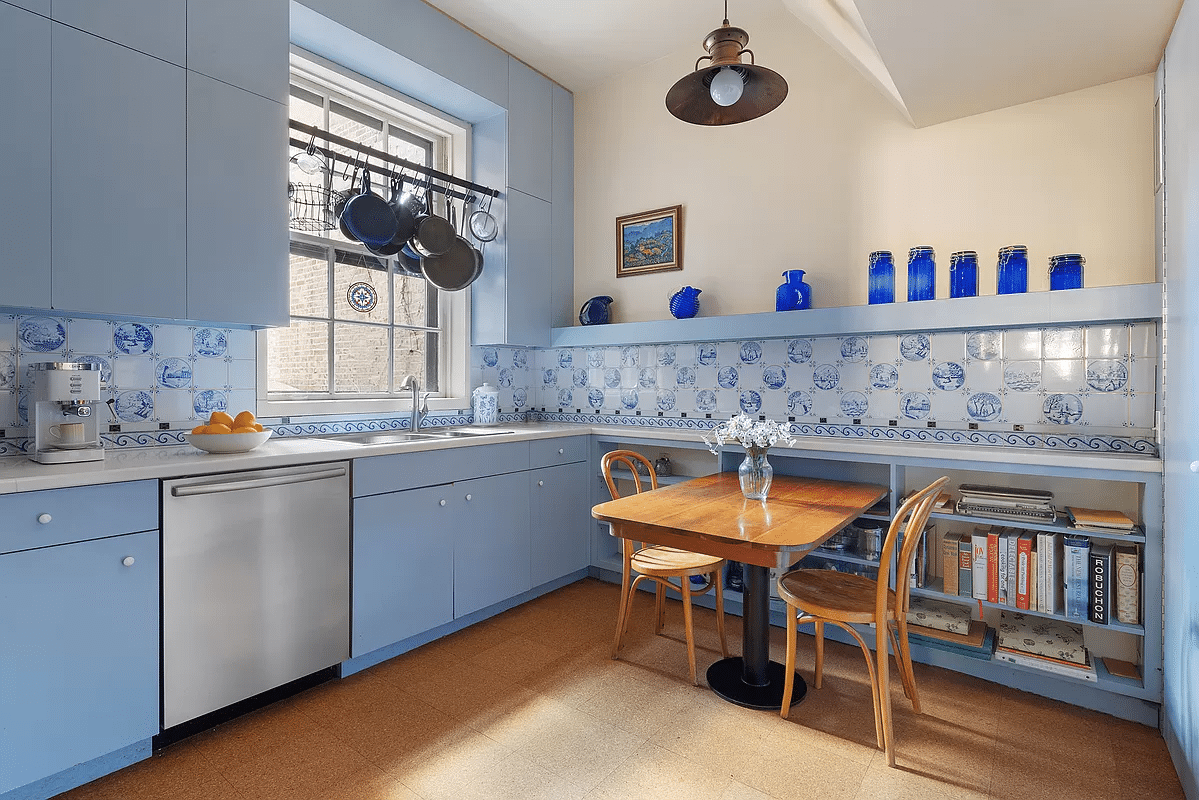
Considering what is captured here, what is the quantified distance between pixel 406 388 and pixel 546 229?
1.40 meters

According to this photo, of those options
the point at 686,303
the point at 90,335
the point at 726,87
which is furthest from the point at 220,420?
the point at 686,303

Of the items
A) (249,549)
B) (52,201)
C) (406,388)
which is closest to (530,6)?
(406,388)

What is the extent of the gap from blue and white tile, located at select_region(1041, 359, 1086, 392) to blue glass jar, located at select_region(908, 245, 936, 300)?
54 cm

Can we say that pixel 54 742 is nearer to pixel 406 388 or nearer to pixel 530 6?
pixel 406 388

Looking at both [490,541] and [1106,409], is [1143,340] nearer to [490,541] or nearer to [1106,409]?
[1106,409]

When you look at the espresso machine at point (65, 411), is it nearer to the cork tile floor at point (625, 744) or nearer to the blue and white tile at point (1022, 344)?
the cork tile floor at point (625, 744)

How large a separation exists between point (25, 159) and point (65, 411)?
785 millimetres

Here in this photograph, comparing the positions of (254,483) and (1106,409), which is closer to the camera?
(254,483)

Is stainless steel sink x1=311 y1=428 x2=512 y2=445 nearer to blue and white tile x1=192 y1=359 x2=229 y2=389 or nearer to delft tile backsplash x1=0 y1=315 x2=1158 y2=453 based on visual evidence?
delft tile backsplash x1=0 y1=315 x2=1158 y2=453

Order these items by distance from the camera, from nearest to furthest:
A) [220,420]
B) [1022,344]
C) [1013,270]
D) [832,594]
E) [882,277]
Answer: [832,594] < [220,420] < [1013,270] < [1022,344] < [882,277]

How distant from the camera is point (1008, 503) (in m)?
2.42

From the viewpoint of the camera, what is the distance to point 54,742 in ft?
5.71

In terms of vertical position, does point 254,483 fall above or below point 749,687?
above

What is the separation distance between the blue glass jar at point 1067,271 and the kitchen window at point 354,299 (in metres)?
2.95
